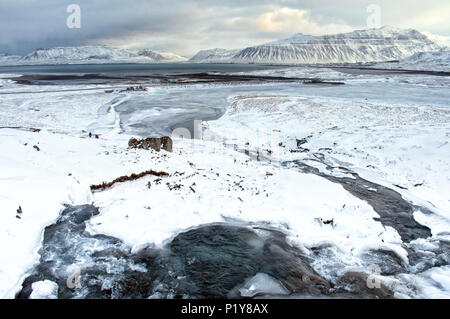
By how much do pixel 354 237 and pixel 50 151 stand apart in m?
12.8

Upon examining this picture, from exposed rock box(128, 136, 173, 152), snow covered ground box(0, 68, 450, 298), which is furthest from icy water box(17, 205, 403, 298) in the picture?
exposed rock box(128, 136, 173, 152)

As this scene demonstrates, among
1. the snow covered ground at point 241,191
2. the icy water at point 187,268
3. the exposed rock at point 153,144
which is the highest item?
the exposed rock at point 153,144

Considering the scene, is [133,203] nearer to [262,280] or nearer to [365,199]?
[262,280]

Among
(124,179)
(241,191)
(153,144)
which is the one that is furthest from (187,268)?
(153,144)

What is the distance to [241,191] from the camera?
1159 centimetres

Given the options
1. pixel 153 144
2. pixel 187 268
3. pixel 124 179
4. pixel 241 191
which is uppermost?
pixel 153 144

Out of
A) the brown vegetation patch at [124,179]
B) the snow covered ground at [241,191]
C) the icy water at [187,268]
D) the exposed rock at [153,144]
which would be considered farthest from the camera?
the exposed rock at [153,144]

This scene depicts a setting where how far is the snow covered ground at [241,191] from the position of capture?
7.50 metres

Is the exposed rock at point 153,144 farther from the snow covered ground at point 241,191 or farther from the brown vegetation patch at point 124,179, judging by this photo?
the brown vegetation patch at point 124,179

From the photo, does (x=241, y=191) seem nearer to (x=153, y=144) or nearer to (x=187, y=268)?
(x=187, y=268)

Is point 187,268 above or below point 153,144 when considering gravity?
below

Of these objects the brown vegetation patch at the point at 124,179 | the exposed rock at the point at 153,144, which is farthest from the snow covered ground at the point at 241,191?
the exposed rock at the point at 153,144

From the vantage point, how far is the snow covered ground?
24.6 feet
